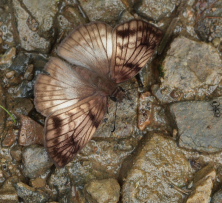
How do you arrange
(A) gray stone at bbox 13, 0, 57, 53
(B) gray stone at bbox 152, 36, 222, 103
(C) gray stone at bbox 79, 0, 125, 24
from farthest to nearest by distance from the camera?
(C) gray stone at bbox 79, 0, 125, 24
(A) gray stone at bbox 13, 0, 57, 53
(B) gray stone at bbox 152, 36, 222, 103

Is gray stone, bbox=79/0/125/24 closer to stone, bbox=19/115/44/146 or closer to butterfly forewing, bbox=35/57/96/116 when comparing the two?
butterfly forewing, bbox=35/57/96/116

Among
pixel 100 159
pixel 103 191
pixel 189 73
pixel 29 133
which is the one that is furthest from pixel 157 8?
pixel 103 191

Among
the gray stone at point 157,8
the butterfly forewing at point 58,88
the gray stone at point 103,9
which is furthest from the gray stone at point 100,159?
the gray stone at point 157,8

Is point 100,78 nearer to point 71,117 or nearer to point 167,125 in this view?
point 71,117

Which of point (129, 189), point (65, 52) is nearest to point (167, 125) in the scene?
point (129, 189)

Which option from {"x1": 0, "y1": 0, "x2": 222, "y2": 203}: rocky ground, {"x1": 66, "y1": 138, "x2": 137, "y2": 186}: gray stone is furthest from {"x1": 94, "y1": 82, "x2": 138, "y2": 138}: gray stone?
{"x1": 66, "y1": 138, "x2": 137, "y2": 186}: gray stone

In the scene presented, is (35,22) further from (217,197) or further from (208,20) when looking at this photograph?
(217,197)
